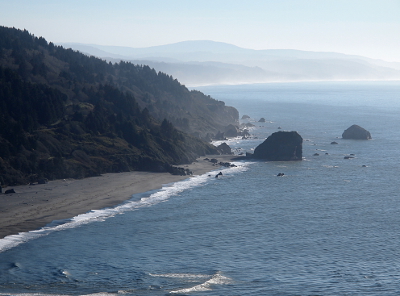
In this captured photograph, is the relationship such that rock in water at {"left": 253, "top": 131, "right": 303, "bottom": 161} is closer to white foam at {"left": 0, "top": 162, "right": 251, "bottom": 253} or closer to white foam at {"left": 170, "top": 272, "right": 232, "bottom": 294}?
white foam at {"left": 0, "top": 162, "right": 251, "bottom": 253}

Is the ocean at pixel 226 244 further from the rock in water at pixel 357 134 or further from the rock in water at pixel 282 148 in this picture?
the rock in water at pixel 357 134

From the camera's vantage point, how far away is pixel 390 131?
14250 cm

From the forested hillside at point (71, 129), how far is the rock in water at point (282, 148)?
42.0ft

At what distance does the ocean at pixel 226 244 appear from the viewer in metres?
32.3

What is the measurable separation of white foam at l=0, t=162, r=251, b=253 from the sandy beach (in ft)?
3.33

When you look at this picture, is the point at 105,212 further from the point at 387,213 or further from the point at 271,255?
the point at 387,213

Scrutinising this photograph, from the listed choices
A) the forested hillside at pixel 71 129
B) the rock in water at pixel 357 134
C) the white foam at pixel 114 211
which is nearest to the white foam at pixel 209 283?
the white foam at pixel 114 211

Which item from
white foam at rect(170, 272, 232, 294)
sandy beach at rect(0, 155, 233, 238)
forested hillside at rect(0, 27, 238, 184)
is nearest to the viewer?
white foam at rect(170, 272, 232, 294)

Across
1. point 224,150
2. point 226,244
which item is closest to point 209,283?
point 226,244

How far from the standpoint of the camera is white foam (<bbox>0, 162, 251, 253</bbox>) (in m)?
41.1

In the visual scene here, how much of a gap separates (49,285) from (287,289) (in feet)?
54.2

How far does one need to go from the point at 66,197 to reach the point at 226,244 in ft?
78.5

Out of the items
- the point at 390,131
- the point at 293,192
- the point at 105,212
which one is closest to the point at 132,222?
the point at 105,212

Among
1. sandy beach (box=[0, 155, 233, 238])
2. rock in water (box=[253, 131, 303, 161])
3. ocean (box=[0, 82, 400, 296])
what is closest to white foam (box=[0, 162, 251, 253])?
ocean (box=[0, 82, 400, 296])
